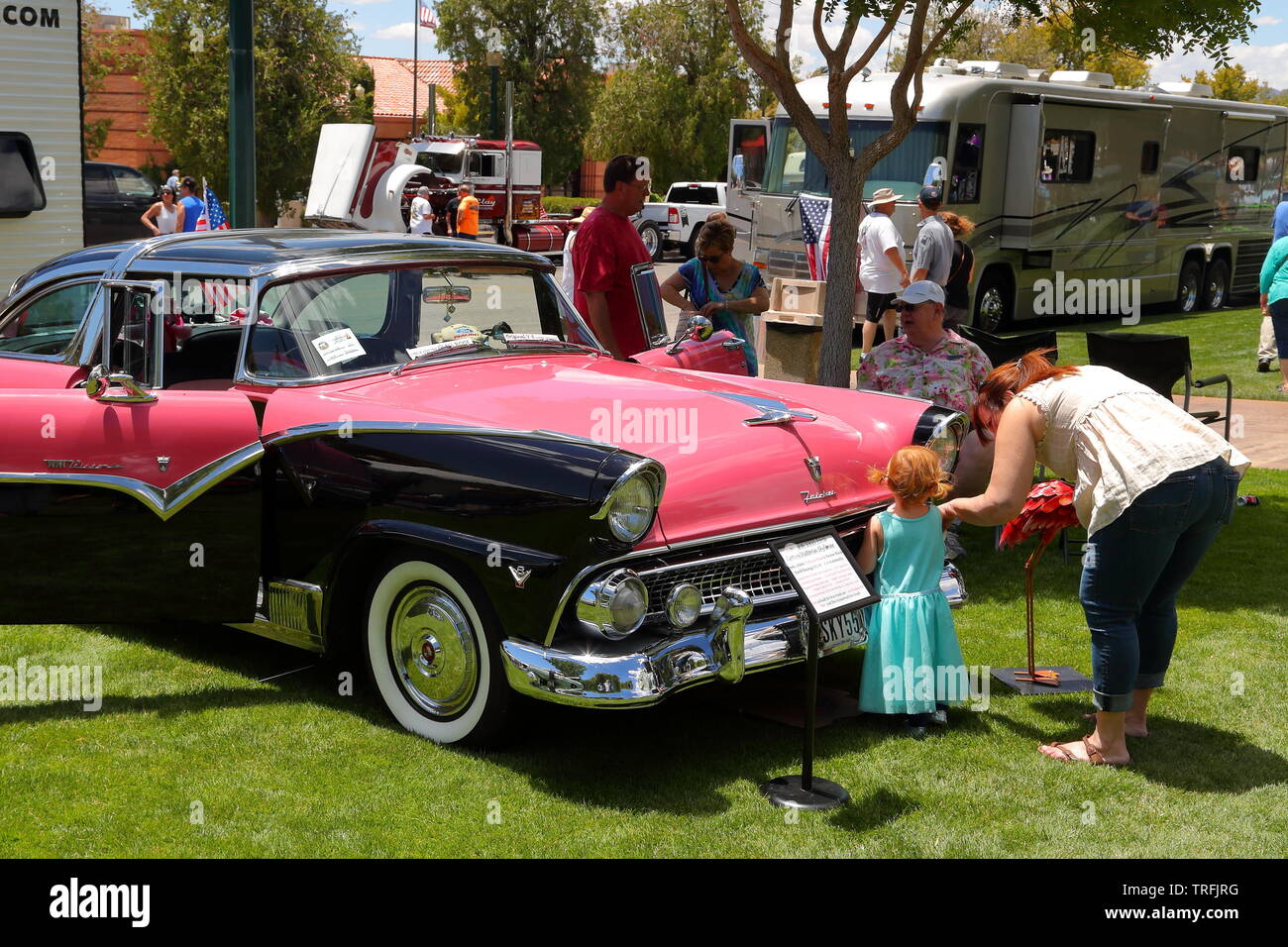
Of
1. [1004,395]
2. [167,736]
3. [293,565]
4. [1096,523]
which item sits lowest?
[167,736]

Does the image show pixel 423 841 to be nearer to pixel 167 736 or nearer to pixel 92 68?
pixel 167 736

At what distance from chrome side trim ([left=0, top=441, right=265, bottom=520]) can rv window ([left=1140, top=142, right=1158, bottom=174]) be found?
1769 centimetres

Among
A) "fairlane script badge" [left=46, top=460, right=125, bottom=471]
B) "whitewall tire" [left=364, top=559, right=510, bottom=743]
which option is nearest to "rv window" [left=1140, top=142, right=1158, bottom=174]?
"whitewall tire" [left=364, top=559, right=510, bottom=743]

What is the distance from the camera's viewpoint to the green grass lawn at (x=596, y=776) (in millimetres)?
4203

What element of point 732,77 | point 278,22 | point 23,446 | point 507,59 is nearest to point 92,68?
point 278,22

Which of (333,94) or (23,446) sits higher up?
(333,94)

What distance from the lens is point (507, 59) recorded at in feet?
156

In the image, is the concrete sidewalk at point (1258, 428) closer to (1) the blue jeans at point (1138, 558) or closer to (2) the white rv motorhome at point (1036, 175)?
(2) the white rv motorhome at point (1036, 175)

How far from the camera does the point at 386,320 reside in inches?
222

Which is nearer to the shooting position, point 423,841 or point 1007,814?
point 423,841

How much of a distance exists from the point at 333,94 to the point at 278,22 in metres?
2.48

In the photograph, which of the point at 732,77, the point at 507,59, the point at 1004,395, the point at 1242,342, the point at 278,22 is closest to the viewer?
the point at 1004,395

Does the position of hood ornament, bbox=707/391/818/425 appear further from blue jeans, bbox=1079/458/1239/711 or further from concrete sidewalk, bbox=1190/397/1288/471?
concrete sidewalk, bbox=1190/397/1288/471

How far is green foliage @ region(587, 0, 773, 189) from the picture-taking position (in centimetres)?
4434
